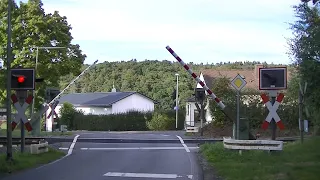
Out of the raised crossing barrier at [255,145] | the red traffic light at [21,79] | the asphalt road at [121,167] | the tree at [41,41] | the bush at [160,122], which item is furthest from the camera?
the bush at [160,122]

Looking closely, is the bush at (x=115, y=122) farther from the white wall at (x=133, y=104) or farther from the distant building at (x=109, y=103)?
the white wall at (x=133, y=104)

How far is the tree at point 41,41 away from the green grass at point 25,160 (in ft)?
74.1

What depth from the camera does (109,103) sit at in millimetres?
66875

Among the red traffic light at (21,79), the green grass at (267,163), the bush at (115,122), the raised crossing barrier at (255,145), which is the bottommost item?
the bush at (115,122)

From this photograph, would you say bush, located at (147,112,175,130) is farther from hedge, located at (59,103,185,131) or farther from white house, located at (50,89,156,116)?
white house, located at (50,89,156,116)

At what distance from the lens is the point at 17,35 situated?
41000 mm

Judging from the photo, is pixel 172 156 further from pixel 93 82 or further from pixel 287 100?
pixel 93 82

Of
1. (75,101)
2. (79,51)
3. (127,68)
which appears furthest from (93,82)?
(79,51)

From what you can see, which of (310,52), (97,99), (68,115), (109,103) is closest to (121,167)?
(310,52)

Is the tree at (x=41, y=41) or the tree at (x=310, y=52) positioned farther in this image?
the tree at (x=41, y=41)

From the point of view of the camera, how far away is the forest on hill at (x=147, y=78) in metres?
89.9

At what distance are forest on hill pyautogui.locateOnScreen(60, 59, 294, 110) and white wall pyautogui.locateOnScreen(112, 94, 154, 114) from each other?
33.3ft

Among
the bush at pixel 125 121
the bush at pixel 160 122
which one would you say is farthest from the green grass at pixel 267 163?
the bush at pixel 125 121

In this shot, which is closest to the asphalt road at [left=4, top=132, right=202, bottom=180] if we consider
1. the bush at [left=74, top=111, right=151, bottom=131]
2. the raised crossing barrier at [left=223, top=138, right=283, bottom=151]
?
the raised crossing barrier at [left=223, top=138, right=283, bottom=151]
